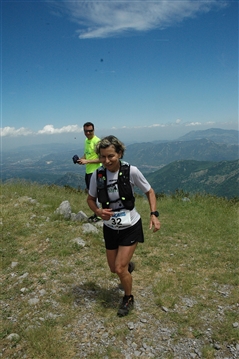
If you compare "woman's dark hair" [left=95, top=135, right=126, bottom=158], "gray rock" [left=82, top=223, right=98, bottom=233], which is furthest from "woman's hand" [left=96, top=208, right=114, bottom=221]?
"gray rock" [left=82, top=223, right=98, bottom=233]

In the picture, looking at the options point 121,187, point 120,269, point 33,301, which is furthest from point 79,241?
point 121,187

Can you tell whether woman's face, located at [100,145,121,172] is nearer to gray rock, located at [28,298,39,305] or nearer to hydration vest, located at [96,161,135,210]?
hydration vest, located at [96,161,135,210]

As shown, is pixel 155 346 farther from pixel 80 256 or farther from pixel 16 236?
pixel 16 236

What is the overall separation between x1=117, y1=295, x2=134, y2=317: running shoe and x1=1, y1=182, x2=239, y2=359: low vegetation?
3.4 inches

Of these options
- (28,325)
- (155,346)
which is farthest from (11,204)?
(155,346)

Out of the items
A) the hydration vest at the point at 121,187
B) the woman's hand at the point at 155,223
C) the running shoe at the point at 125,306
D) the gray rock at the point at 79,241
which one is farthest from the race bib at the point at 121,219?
the gray rock at the point at 79,241

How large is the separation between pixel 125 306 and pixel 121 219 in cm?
156

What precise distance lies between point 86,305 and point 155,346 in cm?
139

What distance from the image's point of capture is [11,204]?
9.55 meters

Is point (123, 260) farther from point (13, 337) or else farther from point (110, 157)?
point (13, 337)

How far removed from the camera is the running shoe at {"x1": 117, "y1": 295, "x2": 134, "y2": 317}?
3872 millimetres

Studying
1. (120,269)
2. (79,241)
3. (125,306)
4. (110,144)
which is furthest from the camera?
(79,241)

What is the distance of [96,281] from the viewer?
493cm

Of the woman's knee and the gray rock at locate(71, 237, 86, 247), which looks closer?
the woman's knee
